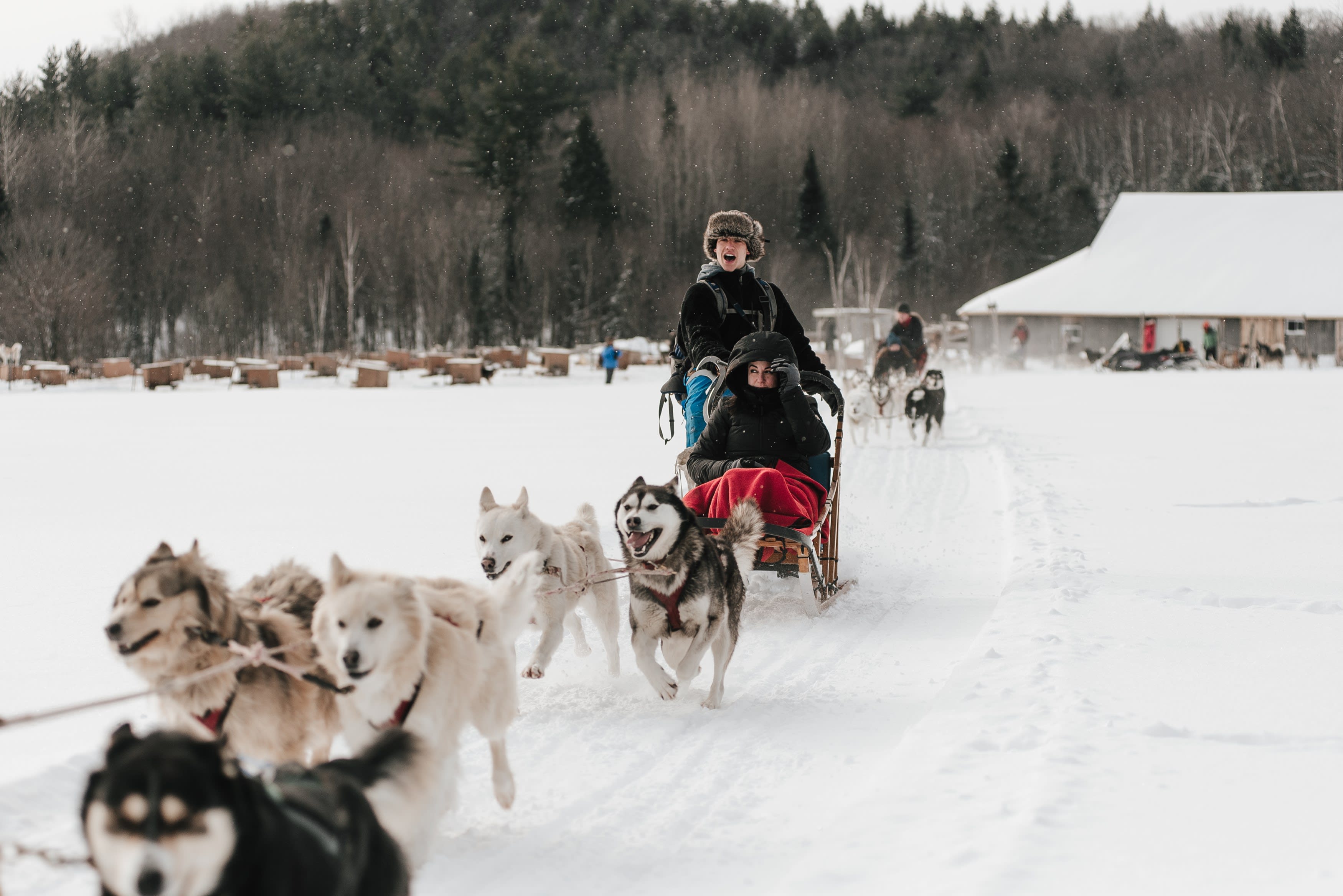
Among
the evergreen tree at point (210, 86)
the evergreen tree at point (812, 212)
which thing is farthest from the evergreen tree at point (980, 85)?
the evergreen tree at point (210, 86)

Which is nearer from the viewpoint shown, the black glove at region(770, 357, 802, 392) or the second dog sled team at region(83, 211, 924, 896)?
the second dog sled team at region(83, 211, 924, 896)

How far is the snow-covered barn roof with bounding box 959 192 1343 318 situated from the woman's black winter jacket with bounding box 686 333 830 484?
114 feet

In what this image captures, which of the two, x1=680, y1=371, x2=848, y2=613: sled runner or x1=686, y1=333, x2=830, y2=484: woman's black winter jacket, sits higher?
x1=686, y1=333, x2=830, y2=484: woman's black winter jacket

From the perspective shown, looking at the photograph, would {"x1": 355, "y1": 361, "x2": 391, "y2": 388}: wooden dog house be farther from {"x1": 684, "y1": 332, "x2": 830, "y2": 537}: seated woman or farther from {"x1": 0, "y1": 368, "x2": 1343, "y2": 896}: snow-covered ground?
{"x1": 684, "y1": 332, "x2": 830, "y2": 537}: seated woman

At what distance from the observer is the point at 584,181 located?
183 ft

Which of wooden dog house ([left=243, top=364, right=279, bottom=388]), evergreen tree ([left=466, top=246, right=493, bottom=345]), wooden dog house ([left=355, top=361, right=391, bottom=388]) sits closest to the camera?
wooden dog house ([left=243, top=364, right=279, bottom=388])

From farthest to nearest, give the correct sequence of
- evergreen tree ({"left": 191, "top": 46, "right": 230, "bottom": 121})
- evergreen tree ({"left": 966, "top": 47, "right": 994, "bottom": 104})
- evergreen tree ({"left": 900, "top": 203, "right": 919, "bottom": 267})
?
evergreen tree ({"left": 966, "top": 47, "right": 994, "bottom": 104}) → evergreen tree ({"left": 900, "top": 203, "right": 919, "bottom": 267}) → evergreen tree ({"left": 191, "top": 46, "right": 230, "bottom": 121})

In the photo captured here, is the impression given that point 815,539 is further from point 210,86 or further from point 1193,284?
point 210,86

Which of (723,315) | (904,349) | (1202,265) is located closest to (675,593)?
(723,315)

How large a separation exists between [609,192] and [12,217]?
27.3m

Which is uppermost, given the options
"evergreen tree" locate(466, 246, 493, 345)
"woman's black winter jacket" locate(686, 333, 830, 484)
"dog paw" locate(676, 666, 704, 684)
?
"evergreen tree" locate(466, 246, 493, 345)

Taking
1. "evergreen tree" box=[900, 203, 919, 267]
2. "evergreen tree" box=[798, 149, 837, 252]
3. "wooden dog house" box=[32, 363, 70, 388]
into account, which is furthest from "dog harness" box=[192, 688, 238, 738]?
"evergreen tree" box=[900, 203, 919, 267]

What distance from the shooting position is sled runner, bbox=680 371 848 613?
5.34 meters

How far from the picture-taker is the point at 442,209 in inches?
2146
